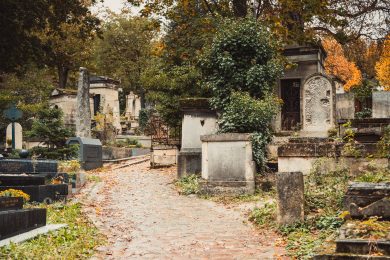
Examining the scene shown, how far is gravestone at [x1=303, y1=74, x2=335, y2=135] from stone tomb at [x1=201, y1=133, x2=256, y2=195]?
18.5ft

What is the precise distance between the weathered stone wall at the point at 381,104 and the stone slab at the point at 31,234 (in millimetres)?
14197

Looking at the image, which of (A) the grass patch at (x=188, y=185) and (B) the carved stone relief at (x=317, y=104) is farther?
(B) the carved stone relief at (x=317, y=104)

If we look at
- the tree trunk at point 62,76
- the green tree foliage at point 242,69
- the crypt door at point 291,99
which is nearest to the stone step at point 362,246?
the green tree foliage at point 242,69

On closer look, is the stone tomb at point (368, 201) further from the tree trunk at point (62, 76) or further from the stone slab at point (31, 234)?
the tree trunk at point (62, 76)

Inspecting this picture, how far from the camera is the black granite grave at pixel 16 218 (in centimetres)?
661

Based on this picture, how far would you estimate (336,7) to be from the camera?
22875 mm

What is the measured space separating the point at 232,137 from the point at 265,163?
1701 mm

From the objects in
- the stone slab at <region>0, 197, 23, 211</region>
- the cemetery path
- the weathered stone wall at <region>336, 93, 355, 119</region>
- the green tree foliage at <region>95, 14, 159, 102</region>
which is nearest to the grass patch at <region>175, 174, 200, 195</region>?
the cemetery path

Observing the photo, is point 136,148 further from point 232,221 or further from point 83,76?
point 232,221

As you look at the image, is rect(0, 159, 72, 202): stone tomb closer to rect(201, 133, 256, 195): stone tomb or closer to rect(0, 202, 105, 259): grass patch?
rect(0, 202, 105, 259): grass patch

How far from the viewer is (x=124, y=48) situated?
4662 cm

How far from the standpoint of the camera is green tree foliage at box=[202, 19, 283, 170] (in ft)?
44.3

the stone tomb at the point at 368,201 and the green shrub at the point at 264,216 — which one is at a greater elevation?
the stone tomb at the point at 368,201

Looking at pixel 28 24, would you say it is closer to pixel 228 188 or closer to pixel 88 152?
pixel 228 188
